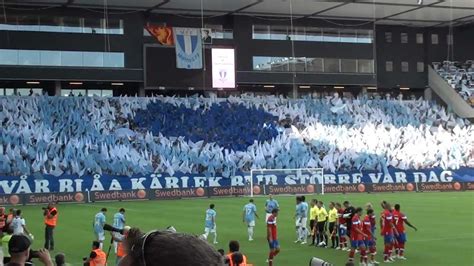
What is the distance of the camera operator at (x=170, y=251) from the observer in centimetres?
224

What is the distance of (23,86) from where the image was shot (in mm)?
59000

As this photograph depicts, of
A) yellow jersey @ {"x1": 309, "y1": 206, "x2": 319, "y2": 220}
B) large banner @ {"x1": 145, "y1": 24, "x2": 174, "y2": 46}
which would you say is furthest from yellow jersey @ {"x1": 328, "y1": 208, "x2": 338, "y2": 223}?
large banner @ {"x1": 145, "y1": 24, "x2": 174, "y2": 46}

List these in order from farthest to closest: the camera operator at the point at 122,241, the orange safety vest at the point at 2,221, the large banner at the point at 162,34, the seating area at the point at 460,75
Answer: the seating area at the point at 460,75, the large banner at the point at 162,34, the orange safety vest at the point at 2,221, the camera operator at the point at 122,241

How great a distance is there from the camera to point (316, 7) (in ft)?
195

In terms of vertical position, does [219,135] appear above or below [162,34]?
below

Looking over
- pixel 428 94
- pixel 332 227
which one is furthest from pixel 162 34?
pixel 332 227

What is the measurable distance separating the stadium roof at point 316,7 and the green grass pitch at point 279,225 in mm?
18599

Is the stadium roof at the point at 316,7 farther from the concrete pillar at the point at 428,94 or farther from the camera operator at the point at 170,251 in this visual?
the camera operator at the point at 170,251

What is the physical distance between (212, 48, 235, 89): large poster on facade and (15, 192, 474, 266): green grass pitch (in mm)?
13163

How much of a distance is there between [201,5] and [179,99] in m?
8.28

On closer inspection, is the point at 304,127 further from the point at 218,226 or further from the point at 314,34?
the point at 218,226

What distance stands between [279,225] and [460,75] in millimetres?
45470

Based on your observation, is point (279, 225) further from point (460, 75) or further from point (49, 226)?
point (460, 75)

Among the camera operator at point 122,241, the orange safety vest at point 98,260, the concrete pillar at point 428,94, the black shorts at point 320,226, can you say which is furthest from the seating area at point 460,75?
the camera operator at point 122,241
